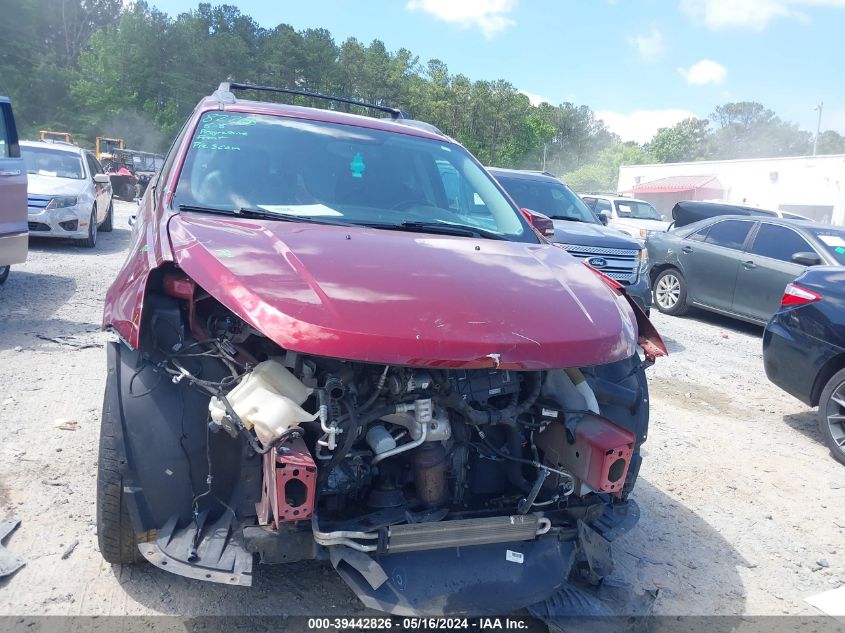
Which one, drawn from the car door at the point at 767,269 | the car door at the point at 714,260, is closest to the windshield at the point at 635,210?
the car door at the point at 714,260

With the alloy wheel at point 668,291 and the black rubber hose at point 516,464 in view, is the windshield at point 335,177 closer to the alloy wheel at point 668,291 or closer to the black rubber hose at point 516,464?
the black rubber hose at point 516,464

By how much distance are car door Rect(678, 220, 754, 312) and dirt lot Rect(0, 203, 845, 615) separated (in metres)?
2.57

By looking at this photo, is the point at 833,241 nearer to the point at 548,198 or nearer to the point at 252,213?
the point at 548,198

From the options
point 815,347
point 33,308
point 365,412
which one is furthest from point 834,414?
point 33,308

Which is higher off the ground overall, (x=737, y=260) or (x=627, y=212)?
(x=627, y=212)

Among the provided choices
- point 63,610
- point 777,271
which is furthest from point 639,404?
point 777,271

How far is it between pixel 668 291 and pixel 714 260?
935 millimetres

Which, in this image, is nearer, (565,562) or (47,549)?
(565,562)

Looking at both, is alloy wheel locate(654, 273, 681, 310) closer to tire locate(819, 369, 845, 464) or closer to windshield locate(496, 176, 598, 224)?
windshield locate(496, 176, 598, 224)

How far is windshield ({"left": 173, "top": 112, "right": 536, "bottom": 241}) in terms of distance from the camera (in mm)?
3223

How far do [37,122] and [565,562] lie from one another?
5551 cm

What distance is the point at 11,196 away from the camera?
650 cm

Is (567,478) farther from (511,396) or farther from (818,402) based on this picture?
(818,402)

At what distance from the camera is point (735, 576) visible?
331cm
